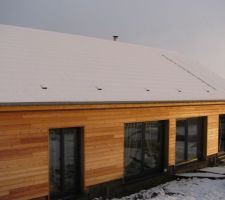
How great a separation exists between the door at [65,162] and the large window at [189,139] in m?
4.33

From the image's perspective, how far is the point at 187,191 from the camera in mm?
10609

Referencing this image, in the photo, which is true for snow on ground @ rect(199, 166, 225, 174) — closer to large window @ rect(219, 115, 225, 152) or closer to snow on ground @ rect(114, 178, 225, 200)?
snow on ground @ rect(114, 178, 225, 200)

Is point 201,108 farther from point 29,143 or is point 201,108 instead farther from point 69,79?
point 29,143

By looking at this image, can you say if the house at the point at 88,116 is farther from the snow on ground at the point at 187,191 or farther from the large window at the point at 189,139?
the snow on ground at the point at 187,191

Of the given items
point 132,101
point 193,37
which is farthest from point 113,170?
point 193,37

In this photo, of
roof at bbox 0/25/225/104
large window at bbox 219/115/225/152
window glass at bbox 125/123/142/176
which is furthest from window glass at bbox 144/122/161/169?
large window at bbox 219/115/225/152

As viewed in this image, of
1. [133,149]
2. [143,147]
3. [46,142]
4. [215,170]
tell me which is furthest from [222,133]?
[46,142]

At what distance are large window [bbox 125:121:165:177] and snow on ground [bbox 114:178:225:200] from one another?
0.67 metres

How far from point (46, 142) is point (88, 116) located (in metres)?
1.36

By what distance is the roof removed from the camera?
353 inches

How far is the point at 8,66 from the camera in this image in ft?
30.6

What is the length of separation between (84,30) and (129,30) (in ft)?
12.5

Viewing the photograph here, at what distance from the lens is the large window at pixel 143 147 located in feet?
35.5

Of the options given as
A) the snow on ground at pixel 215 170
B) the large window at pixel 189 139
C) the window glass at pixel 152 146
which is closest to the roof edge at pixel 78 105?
the window glass at pixel 152 146
